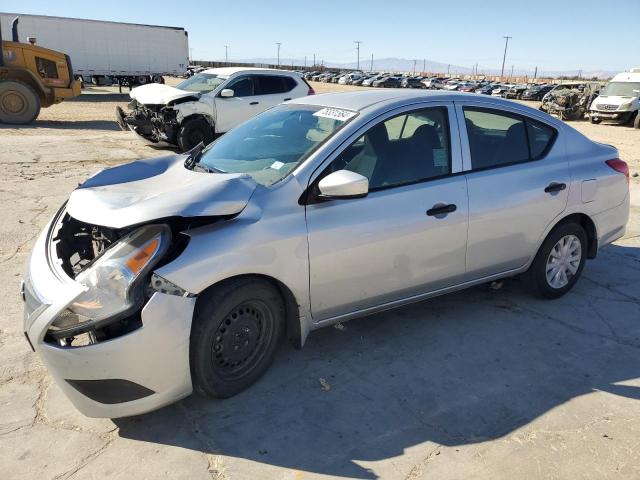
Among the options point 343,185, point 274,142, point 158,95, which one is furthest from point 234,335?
point 158,95

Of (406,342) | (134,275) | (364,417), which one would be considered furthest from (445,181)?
(134,275)

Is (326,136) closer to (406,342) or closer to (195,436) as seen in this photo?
(406,342)

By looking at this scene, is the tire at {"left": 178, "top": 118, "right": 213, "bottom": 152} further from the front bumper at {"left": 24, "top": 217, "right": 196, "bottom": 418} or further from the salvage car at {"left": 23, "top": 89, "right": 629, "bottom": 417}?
the front bumper at {"left": 24, "top": 217, "right": 196, "bottom": 418}

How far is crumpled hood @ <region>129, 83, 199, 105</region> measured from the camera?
1112 centimetres

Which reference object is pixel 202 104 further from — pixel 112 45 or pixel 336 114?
pixel 112 45

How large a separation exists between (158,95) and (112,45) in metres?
23.6

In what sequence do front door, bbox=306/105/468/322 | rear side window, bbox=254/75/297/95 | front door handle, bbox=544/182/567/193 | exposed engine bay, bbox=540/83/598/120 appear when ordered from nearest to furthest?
front door, bbox=306/105/468/322 < front door handle, bbox=544/182/567/193 < rear side window, bbox=254/75/297/95 < exposed engine bay, bbox=540/83/598/120

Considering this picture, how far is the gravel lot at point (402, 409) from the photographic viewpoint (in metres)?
2.63

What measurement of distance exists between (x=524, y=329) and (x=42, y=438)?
10.8 feet

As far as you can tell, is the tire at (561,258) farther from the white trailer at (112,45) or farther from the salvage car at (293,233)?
the white trailer at (112,45)

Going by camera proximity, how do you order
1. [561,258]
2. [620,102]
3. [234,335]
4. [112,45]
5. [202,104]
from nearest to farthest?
[234,335], [561,258], [202,104], [620,102], [112,45]

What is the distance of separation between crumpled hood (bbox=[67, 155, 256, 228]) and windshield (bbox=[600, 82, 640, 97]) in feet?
79.0

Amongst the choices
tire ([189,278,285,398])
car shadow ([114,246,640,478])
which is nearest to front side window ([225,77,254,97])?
car shadow ([114,246,640,478])

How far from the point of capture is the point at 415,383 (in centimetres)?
331
